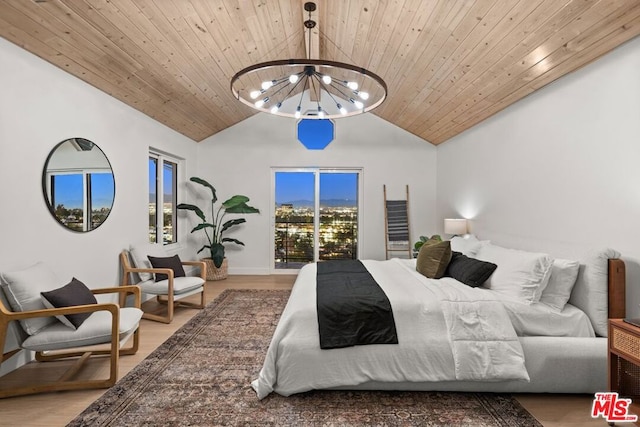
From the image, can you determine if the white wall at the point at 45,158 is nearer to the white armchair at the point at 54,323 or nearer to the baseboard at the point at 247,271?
the white armchair at the point at 54,323

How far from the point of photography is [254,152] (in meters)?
6.41

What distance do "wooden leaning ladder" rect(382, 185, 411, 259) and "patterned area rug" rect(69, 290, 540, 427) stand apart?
4.02m

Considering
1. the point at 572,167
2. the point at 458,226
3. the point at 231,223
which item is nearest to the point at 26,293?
the point at 231,223

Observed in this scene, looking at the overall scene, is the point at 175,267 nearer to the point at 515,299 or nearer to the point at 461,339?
the point at 461,339

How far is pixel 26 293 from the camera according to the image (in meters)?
2.40

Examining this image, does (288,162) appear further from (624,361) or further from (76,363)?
(624,361)

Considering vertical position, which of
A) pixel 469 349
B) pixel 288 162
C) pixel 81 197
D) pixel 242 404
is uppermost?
pixel 288 162

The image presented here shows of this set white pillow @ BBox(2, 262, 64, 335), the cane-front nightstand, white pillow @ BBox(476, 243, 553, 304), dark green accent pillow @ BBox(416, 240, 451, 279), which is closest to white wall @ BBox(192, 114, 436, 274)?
dark green accent pillow @ BBox(416, 240, 451, 279)

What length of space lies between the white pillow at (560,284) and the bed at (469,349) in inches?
1.5

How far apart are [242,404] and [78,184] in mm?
2586

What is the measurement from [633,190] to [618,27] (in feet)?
3.65

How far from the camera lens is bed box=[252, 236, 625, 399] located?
89.4 inches

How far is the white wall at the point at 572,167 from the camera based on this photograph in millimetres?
2438

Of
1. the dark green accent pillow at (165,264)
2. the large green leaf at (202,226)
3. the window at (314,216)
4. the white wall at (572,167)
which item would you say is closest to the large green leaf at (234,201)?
the large green leaf at (202,226)
